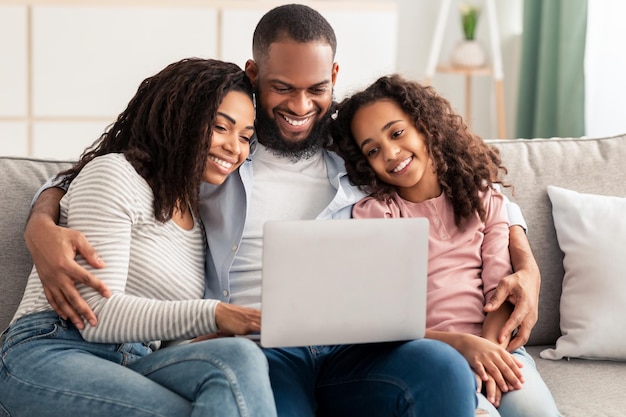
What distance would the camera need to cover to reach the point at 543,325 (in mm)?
2088

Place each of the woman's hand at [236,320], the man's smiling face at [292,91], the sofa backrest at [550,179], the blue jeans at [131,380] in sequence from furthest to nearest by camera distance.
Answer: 1. the sofa backrest at [550,179]
2. the man's smiling face at [292,91]
3. the woman's hand at [236,320]
4. the blue jeans at [131,380]

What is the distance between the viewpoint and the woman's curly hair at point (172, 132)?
1.77 metres

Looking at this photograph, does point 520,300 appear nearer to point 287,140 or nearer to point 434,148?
point 434,148

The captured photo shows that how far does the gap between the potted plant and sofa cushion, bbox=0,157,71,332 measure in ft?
9.35

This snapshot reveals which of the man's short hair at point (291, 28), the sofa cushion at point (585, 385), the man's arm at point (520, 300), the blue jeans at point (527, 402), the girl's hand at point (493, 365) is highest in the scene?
the man's short hair at point (291, 28)

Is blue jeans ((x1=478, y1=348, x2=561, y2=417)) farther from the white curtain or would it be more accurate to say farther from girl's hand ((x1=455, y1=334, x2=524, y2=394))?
the white curtain

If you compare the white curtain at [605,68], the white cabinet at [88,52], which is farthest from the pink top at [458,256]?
the white cabinet at [88,52]

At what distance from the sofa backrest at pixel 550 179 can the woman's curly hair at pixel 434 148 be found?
11cm

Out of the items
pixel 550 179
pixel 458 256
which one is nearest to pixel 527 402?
pixel 458 256

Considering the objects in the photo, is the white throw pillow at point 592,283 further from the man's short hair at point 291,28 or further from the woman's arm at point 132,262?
the woman's arm at point 132,262

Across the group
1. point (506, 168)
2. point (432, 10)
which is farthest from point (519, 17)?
point (506, 168)

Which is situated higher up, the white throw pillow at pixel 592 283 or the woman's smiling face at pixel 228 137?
the woman's smiling face at pixel 228 137

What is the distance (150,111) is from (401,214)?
569 mm

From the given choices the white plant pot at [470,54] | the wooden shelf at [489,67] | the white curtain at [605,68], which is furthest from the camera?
the white plant pot at [470,54]
